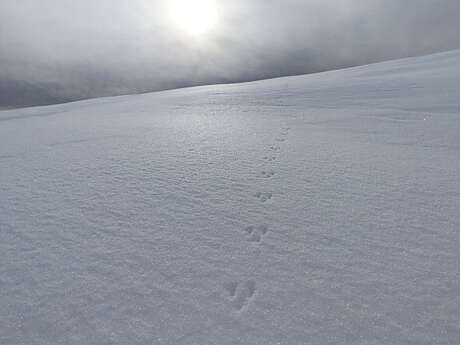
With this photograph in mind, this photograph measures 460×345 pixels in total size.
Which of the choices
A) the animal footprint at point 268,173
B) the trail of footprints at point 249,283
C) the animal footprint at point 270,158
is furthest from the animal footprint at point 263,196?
the animal footprint at point 270,158

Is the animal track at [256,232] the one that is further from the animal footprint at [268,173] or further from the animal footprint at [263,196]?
the animal footprint at [268,173]

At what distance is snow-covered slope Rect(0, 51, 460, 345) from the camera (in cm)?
107

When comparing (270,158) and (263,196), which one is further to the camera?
(270,158)

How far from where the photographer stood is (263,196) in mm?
1956

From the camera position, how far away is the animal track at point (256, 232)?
1.53 metres

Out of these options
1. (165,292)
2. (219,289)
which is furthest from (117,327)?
(219,289)

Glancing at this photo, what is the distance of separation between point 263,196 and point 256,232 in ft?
1.32

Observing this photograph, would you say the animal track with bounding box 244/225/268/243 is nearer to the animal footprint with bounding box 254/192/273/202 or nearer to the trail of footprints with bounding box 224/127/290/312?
the trail of footprints with bounding box 224/127/290/312

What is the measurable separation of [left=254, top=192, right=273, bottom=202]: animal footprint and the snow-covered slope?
0.01m

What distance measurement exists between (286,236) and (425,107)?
3.36 metres

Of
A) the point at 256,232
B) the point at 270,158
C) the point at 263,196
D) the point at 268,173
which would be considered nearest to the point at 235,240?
the point at 256,232

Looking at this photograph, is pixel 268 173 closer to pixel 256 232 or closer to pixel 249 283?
pixel 256 232

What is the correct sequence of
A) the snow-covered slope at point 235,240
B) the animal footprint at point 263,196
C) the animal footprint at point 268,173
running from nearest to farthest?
the snow-covered slope at point 235,240
the animal footprint at point 263,196
the animal footprint at point 268,173

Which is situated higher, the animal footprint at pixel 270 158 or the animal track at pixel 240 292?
the animal footprint at pixel 270 158
